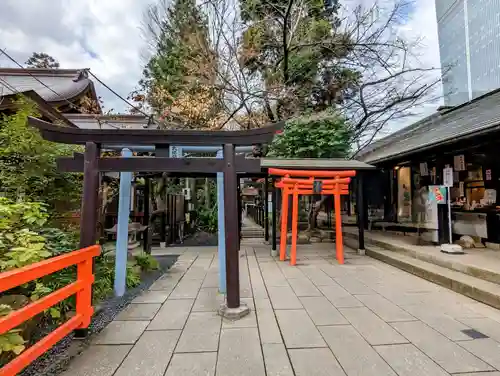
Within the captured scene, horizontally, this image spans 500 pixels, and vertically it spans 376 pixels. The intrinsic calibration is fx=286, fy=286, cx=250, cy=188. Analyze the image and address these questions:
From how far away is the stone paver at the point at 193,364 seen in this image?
2.12 m

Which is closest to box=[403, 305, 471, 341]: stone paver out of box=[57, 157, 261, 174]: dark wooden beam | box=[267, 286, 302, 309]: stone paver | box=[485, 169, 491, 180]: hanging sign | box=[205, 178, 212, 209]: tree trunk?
box=[267, 286, 302, 309]: stone paver

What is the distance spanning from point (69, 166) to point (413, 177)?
9868 mm

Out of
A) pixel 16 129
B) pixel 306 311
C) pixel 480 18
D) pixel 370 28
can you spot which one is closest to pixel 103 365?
pixel 306 311

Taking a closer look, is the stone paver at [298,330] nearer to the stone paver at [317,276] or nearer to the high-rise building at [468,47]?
the stone paver at [317,276]

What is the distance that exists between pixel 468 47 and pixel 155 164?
520 inches

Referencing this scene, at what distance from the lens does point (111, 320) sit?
3.15 m

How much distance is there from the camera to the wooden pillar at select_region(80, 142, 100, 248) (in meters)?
2.97

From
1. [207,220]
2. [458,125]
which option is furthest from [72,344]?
[207,220]

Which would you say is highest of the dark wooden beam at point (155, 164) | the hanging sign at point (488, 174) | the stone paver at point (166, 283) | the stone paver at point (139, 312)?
the hanging sign at point (488, 174)

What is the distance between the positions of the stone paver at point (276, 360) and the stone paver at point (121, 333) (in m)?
1.25

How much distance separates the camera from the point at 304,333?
109 inches

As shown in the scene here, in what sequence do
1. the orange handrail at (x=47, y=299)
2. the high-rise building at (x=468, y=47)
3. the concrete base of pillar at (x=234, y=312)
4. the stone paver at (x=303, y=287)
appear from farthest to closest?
the high-rise building at (x=468, y=47), the stone paver at (x=303, y=287), the concrete base of pillar at (x=234, y=312), the orange handrail at (x=47, y=299)

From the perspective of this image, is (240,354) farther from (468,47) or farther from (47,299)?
(468,47)

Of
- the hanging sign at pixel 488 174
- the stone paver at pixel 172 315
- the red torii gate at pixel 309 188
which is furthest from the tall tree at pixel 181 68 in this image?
the hanging sign at pixel 488 174
